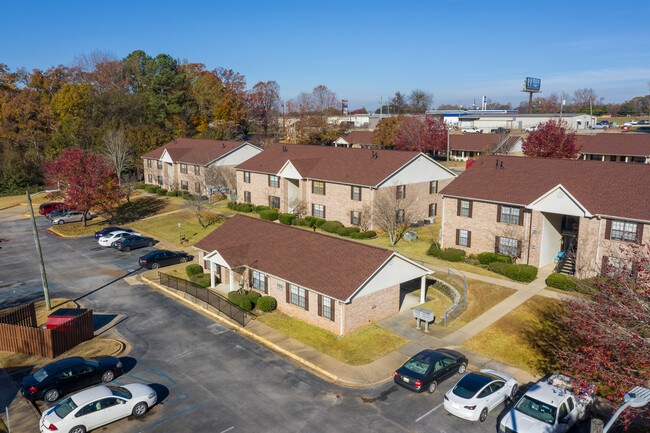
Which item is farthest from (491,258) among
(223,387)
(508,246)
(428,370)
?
(223,387)

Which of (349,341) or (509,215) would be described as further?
(509,215)

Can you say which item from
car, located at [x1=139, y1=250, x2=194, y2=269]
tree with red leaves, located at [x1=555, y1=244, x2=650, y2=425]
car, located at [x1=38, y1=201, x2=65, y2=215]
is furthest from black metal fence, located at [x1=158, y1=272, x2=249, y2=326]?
car, located at [x1=38, y1=201, x2=65, y2=215]

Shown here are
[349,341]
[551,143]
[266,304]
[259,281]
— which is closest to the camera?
[349,341]

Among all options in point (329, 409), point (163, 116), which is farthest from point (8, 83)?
point (329, 409)

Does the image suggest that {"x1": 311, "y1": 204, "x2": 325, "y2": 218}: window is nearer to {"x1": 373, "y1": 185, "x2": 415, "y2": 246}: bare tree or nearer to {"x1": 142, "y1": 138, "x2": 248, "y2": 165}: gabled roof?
{"x1": 373, "y1": 185, "x2": 415, "y2": 246}: bare tree

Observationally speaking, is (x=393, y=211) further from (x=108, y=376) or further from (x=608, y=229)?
(x=108, y=376)

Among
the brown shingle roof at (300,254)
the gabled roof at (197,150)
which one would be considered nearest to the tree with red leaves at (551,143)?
the gabled roof at (197,150)
